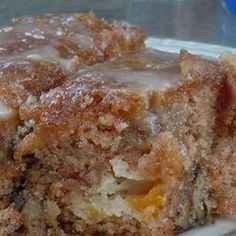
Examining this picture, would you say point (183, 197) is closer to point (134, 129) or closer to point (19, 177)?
point (134, 129)

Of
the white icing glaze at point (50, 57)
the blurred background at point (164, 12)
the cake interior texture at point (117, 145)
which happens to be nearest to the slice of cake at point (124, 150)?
the cake interior texture at point (117, 145)

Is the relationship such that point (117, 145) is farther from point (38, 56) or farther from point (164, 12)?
point (164, 12)

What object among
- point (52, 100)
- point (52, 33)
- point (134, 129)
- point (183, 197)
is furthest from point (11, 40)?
point (183, 197)

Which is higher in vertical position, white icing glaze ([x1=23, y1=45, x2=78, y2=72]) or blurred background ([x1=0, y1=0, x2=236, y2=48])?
white icing glaze ([x1=23, y1=45, x2=78, y2=72])

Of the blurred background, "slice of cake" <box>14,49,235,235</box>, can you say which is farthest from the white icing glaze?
the blurred background

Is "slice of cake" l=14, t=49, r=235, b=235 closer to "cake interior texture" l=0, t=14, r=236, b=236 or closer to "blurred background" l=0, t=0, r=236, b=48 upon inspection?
"cake interior texture" l=0, t=14, r=236, b=236

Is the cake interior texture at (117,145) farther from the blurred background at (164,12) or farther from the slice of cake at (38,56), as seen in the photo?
the blurred background at (164,12)
